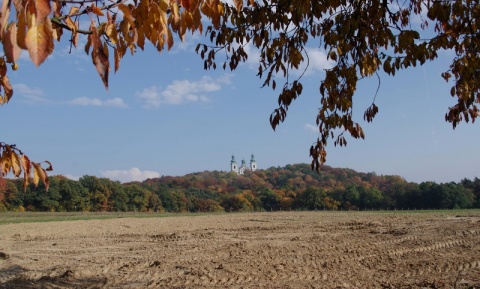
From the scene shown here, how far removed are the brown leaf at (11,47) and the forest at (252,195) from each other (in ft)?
224

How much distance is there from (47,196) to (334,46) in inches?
2982

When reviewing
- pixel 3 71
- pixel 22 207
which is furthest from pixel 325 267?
pixel 22 207

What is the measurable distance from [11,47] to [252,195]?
91.8m

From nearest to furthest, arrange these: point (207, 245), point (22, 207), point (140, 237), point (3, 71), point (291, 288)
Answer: point (3, 71) < point (291, 288) < point (207, 245) < point (140, 237) < point (22, 207)

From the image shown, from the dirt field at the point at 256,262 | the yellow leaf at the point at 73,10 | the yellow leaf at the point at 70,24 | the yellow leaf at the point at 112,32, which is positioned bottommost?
the dirt field at the point at 256,262

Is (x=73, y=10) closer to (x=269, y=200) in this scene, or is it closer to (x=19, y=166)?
(x=19, y=166)

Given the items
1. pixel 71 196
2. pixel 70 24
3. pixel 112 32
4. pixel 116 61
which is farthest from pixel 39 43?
pixel 71 196

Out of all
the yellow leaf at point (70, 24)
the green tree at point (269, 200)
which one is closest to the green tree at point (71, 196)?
the green tree at point (269, 200)

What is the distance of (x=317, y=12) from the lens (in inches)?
230

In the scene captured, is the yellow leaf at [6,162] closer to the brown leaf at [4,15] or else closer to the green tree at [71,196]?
the brown leaf at [4,15]

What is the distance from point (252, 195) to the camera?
3647 inches

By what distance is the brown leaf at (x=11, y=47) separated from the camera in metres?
1.46

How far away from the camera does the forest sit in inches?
2874

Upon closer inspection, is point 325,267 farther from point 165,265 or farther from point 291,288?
point 165,265
